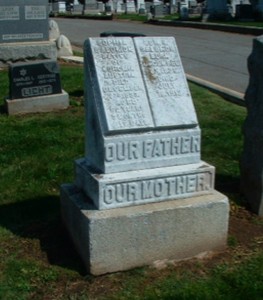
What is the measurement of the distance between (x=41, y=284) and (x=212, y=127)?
443 cm

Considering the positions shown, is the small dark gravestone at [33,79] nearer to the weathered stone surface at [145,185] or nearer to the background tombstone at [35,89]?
the background tombstone at [35,89]

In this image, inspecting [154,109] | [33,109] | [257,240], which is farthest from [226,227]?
[33,109]

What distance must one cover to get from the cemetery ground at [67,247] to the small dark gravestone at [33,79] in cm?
160

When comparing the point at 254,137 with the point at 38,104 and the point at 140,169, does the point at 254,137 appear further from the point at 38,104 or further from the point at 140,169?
the point at 38,104

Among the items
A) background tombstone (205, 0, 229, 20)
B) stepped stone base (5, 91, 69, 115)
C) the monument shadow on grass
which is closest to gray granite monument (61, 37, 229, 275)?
the monument shadow on grass

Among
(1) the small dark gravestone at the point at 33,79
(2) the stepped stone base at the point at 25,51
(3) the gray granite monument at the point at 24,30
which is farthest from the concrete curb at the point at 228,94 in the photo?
(3) the gray granite monument at the point at 24,30

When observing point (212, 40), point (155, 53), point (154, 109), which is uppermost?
point (155, 53)

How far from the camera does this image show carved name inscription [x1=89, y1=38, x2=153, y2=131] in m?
3.99

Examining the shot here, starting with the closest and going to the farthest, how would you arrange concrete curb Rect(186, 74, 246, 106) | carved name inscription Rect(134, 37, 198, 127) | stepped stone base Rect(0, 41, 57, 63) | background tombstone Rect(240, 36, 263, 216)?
carved name inscription Rect(134, 37, 198, 127)
background tombstone Rect(240, 36, 263, 216)
concrete curb Rect(186, 74, 246, 106)
stepped stone base Rect(0, 41, 57, 63)

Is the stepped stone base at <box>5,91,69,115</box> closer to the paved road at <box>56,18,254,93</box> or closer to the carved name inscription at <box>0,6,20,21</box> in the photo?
the paved road at <box>56,18,254,93</box>

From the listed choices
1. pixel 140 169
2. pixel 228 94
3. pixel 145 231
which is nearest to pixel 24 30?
pixel 228 94

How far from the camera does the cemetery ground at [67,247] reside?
378 cm

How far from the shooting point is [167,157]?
13.7 feet

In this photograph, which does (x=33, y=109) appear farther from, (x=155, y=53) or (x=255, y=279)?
(x=255, y=279)
